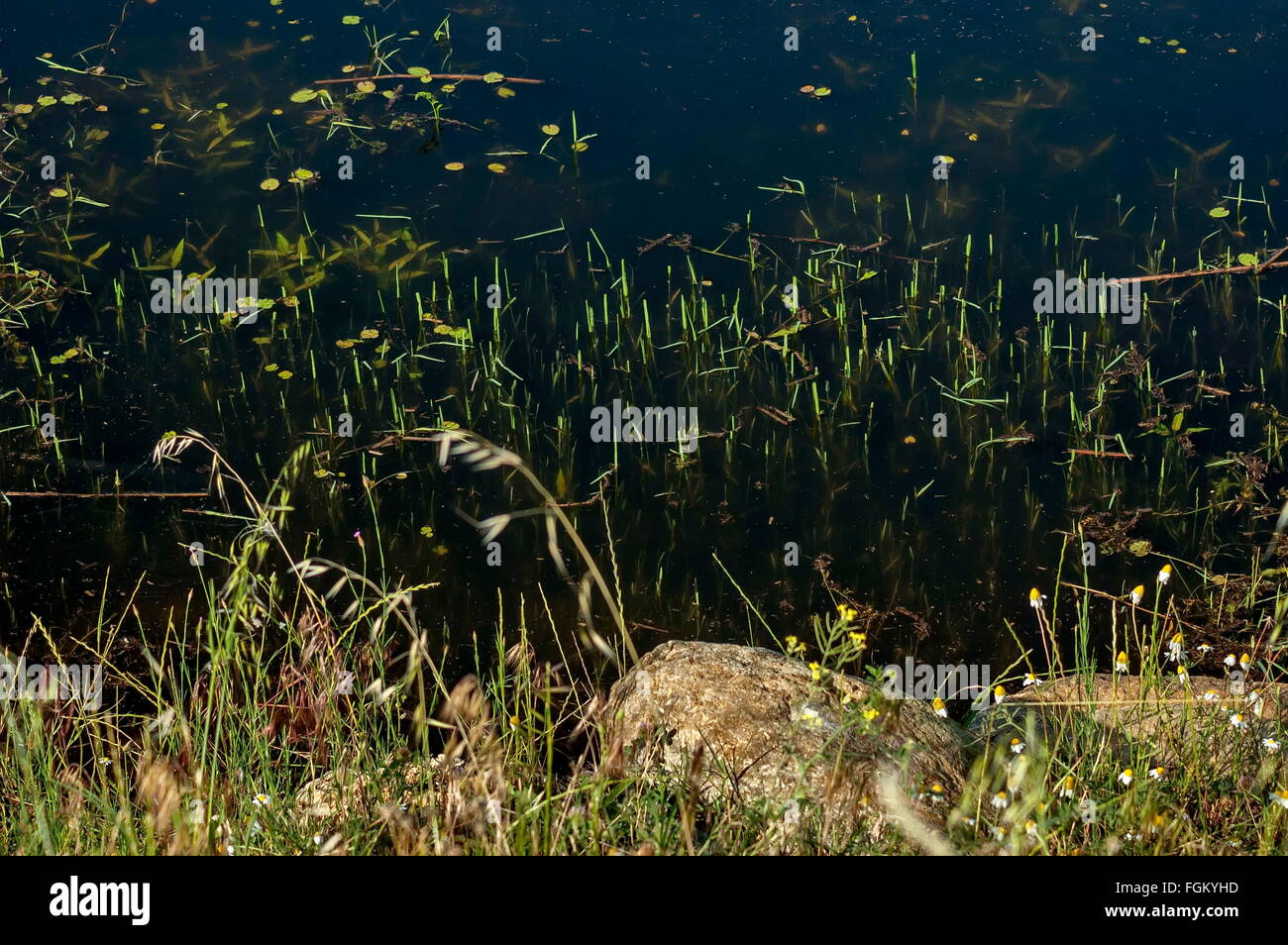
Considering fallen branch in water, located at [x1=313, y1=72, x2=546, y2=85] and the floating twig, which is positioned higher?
fallen branch in water, located at [x1=313, y1=72, x2=546, y2=85]

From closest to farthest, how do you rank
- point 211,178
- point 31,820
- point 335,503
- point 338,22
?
1. point 31,820
2. point 335,503
3. point 211,178
4. point 338,22

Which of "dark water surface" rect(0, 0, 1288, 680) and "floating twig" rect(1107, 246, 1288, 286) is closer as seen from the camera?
"dark water surface" rect(0, 0, 1288, 680)

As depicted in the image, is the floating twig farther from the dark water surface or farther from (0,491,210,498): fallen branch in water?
(0,491,210,498): fallen branch in water

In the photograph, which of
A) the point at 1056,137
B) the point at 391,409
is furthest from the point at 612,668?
the point at 1056,137

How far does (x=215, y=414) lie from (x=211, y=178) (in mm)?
1921

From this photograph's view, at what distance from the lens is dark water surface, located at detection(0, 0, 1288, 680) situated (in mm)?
4367

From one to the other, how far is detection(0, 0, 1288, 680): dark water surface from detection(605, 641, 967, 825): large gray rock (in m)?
0.78

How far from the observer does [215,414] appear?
4859mm

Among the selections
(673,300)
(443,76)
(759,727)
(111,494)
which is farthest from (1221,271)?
(111,494)

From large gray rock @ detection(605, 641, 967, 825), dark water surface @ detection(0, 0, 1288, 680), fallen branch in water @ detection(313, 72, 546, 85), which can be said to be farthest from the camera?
fallen branch in water @ detection(313, 72, 546, 85)

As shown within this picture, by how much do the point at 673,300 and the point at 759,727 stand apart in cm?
279

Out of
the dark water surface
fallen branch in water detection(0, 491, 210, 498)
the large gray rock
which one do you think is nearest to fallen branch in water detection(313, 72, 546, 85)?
the dark water surface
